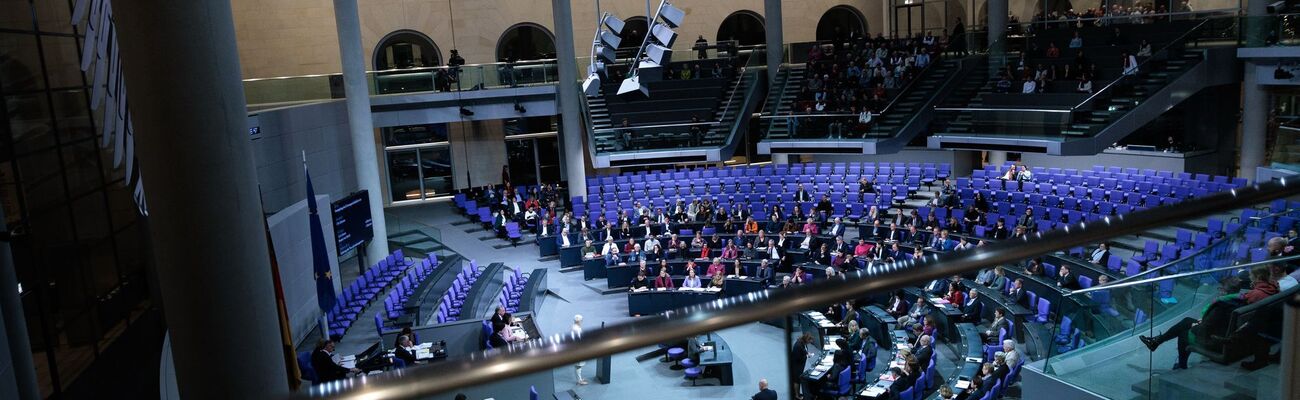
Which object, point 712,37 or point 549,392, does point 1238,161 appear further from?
point 549,392

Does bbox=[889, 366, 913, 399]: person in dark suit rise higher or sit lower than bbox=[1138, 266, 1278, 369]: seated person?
lower

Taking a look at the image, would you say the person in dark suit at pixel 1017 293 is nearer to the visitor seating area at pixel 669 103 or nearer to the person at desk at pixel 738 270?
the person at desk at pixel 738 270

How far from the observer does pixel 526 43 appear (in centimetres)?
3350

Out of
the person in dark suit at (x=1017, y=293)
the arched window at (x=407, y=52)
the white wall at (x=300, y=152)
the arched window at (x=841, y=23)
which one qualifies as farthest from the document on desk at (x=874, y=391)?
the arched window at (x=841, y=23)

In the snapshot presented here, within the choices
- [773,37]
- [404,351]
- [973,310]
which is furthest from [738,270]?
[773,37]

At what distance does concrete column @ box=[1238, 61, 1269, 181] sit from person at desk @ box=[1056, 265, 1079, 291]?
1803 cm

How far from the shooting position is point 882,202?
74.0ft

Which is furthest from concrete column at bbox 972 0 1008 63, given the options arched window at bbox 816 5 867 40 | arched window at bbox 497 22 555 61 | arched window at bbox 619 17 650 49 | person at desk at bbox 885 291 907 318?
person at desk at bbox 885 291 907 318

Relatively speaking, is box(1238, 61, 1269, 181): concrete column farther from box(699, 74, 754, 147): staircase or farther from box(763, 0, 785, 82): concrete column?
box(699, 74, 754, 147): staircase

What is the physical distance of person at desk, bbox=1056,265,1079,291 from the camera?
7.17 meters

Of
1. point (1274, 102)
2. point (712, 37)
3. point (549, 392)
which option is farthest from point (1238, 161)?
point (549, 392)

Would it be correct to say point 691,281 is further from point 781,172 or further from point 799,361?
point 799,361

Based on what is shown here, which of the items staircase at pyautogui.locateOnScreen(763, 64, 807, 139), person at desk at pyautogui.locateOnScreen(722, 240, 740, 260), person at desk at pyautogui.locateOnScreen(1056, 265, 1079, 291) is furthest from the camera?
staircase at pyautogui.locateOnScreen(763, 64, 807, 139)

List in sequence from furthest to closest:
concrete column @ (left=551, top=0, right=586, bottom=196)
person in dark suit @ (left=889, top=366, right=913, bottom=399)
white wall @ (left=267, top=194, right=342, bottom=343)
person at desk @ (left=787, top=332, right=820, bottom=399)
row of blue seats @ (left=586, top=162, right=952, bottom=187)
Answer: concrete column @ (left=551, top=0, right=586, bottom=196) → row of blue seats @ (left=586, top=162, right=952, bottom=187) → white wall @ (left=267, top=194, right=342, bottom=343) → person in dark suit @ (left=889, top=366, right=913, bottom=399) → person at desk @ (left=787, top=332, right=820, bottom=399)
